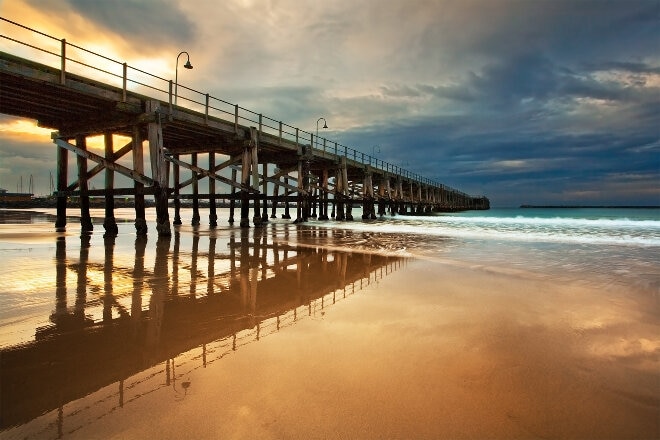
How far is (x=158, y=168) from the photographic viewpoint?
13586mm

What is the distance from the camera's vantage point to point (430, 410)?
2.13 meters

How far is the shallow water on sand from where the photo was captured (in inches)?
79.7

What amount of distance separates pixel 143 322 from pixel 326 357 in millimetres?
1988

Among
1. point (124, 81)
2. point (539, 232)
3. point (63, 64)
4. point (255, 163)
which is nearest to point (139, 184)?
point (124, 81)

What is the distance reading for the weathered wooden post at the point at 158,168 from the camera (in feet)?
44.5

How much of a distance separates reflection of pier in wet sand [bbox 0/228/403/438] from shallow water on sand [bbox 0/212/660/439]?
0.06 feet

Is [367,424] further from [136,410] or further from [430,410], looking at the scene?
[136,410]

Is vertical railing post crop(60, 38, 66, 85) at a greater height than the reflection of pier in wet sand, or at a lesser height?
greater

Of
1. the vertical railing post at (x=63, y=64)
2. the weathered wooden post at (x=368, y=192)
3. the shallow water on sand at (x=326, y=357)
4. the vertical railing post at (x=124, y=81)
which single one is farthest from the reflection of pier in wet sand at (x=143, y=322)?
the weathered wooden post at (x=368, y=192)

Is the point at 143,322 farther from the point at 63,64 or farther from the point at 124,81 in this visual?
the point at 124,81

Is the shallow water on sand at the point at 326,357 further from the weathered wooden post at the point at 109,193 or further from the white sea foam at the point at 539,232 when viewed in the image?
the white sea foam at the point at 539,232

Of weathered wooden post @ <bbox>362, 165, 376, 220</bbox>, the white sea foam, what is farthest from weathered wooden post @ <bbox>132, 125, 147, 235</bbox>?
weathered wooden post @ <bbox>362, 165, 376, 220</bbox>

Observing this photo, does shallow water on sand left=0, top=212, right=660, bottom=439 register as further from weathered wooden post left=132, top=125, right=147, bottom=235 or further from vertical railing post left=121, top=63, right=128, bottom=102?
vertical railing post left=121, top=63, right=128, bottom=102

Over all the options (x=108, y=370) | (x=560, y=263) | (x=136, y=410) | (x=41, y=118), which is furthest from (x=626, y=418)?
(x=41, y=118)
